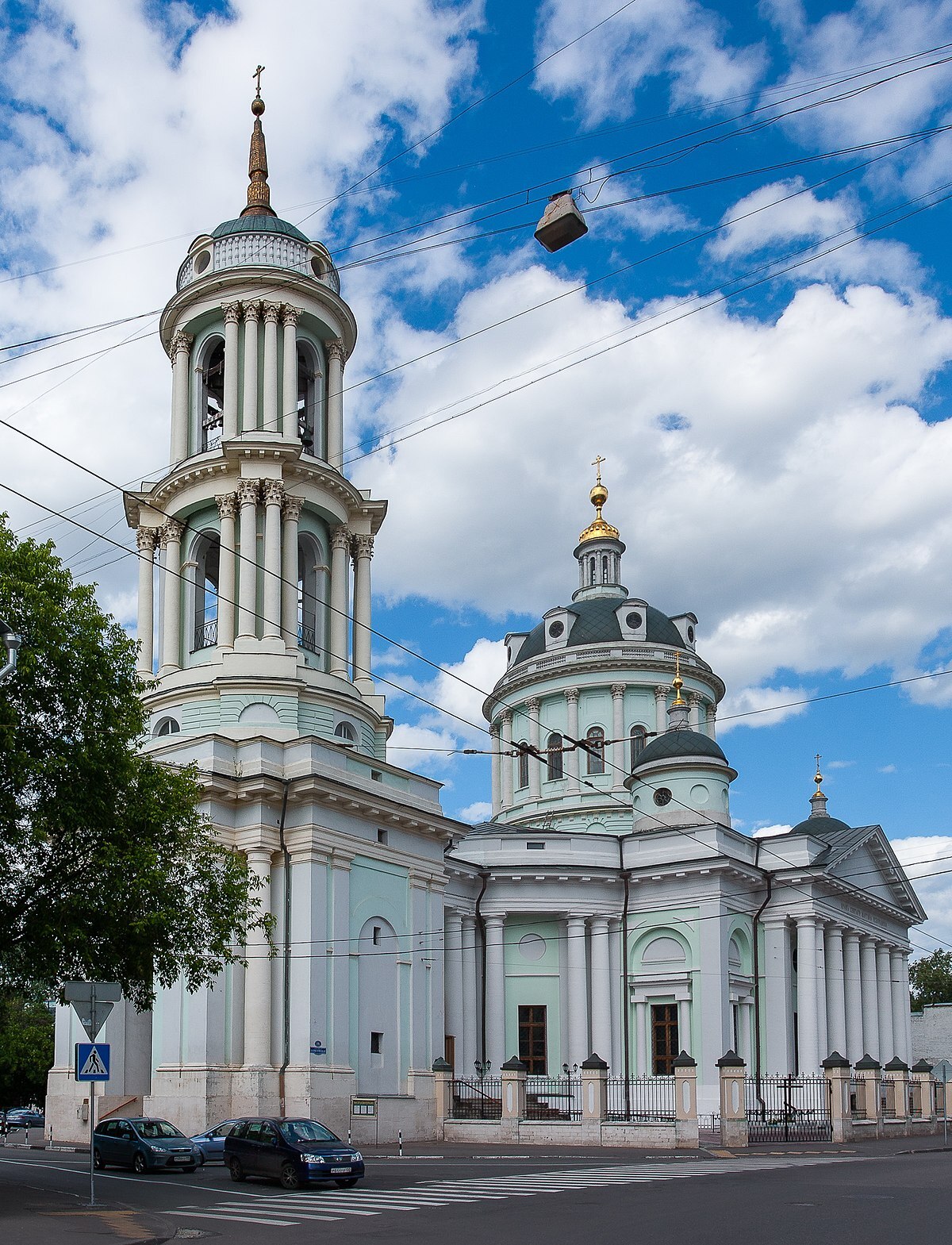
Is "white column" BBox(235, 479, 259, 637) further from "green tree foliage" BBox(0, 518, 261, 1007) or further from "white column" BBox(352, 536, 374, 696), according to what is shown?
"green tree foliage" BBox(0, 518, 261, 1007)

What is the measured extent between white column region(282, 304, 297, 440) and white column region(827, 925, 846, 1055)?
83.7 ft

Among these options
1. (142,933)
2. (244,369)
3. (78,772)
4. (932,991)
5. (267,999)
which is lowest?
(932,991)

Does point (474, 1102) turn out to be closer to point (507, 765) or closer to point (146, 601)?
point (146, 601)

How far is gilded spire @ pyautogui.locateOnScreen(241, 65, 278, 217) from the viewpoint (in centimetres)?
4178

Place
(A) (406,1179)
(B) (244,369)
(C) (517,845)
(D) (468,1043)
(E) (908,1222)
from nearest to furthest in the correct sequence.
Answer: (E) (908,1222) → (A) (406,1179) → (B) (244,369) → (D) (468,1043) → (C) (517,845)

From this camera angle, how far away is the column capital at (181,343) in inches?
1578

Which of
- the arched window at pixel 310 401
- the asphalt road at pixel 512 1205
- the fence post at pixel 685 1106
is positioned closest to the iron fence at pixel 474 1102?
the fence post at pixel 685 1106

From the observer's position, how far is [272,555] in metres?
36.7

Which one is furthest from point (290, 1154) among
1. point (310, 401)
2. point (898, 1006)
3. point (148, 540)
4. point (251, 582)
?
point (898, 1006)

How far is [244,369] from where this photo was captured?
126ft

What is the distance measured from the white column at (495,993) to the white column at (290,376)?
1739 cm

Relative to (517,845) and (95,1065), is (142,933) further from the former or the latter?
(517,845)

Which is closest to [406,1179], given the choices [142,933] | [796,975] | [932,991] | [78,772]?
[142,933]

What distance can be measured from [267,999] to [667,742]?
21.4m
